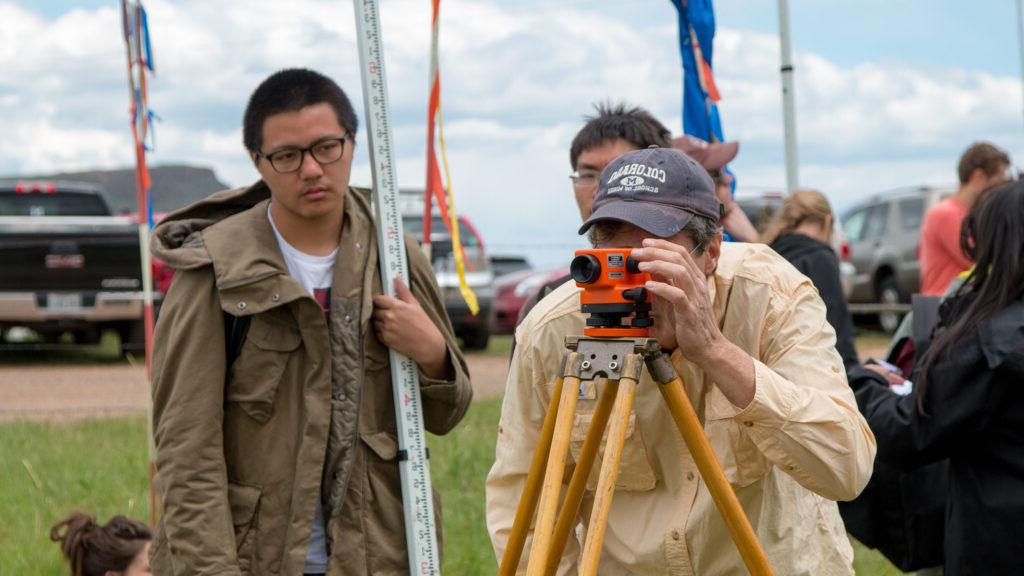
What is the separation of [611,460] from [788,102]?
6.11 m

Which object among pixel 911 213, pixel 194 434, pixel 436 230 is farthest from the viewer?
pixel 911 213

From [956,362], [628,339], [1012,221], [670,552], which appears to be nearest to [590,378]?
[628,339]

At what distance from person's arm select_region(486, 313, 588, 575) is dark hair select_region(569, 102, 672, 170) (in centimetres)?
138

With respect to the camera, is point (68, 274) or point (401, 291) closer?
point (401, 291)

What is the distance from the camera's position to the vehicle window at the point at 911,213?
692 inches

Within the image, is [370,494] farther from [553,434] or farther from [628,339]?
[628,339]

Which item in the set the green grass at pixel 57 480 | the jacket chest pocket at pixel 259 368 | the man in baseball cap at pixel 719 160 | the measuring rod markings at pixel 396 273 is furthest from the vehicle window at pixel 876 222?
the jacket chest pocket at pixel 259 368

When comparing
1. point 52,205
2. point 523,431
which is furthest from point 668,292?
point 52,205

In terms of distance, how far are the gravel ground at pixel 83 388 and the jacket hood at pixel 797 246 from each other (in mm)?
5711

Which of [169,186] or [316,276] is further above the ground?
[169,186]

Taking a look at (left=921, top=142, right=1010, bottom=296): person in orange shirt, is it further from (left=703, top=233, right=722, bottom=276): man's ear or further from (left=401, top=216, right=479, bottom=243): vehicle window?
(left=401, top=216, right=479, bottom=243): vehicle window

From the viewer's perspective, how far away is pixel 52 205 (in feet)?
49.7

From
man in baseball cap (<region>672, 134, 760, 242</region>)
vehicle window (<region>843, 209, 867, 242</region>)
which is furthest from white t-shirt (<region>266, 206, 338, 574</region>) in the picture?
vehicle window (<region>843, 209, 867, 242</region>)

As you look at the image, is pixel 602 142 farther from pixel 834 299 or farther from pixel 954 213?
pixel 954 213
